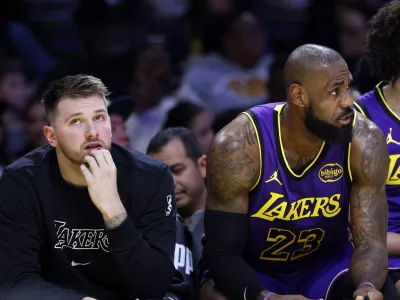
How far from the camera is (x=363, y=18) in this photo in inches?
249

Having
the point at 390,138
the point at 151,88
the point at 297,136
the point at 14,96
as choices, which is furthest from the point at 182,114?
the point at 297,136

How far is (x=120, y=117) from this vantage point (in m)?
4.69

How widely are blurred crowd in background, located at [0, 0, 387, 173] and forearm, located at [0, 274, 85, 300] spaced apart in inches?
90.8

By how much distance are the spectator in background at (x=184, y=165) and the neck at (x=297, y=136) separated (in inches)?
36.1

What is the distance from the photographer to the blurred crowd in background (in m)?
5.90

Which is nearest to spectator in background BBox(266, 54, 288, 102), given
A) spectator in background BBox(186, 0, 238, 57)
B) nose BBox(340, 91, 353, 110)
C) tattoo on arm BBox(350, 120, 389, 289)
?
spectator in background BBox(186, 0, 238, 57)

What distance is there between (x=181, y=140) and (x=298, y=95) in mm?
1238

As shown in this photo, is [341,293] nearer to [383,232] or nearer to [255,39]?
[383,232]

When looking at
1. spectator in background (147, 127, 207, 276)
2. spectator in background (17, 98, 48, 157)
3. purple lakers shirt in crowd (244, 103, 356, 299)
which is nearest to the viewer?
purple lakers shirt in crowd (244, 103, 356, 299)

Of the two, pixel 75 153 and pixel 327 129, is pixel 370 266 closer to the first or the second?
pixel 327 129

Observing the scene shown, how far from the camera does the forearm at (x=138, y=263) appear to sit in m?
3.13

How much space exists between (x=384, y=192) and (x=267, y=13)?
153 inches

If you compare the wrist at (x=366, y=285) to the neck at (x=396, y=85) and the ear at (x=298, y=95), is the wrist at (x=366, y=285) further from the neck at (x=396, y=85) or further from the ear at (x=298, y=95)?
the neck at (x=396, y=85)

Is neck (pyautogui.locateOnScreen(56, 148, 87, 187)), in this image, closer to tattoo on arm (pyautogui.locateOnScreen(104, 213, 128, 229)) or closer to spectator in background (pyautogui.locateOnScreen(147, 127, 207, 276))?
tattoo on arm (pyautogui.locateOnScreen(104, 213, 128, 229))
